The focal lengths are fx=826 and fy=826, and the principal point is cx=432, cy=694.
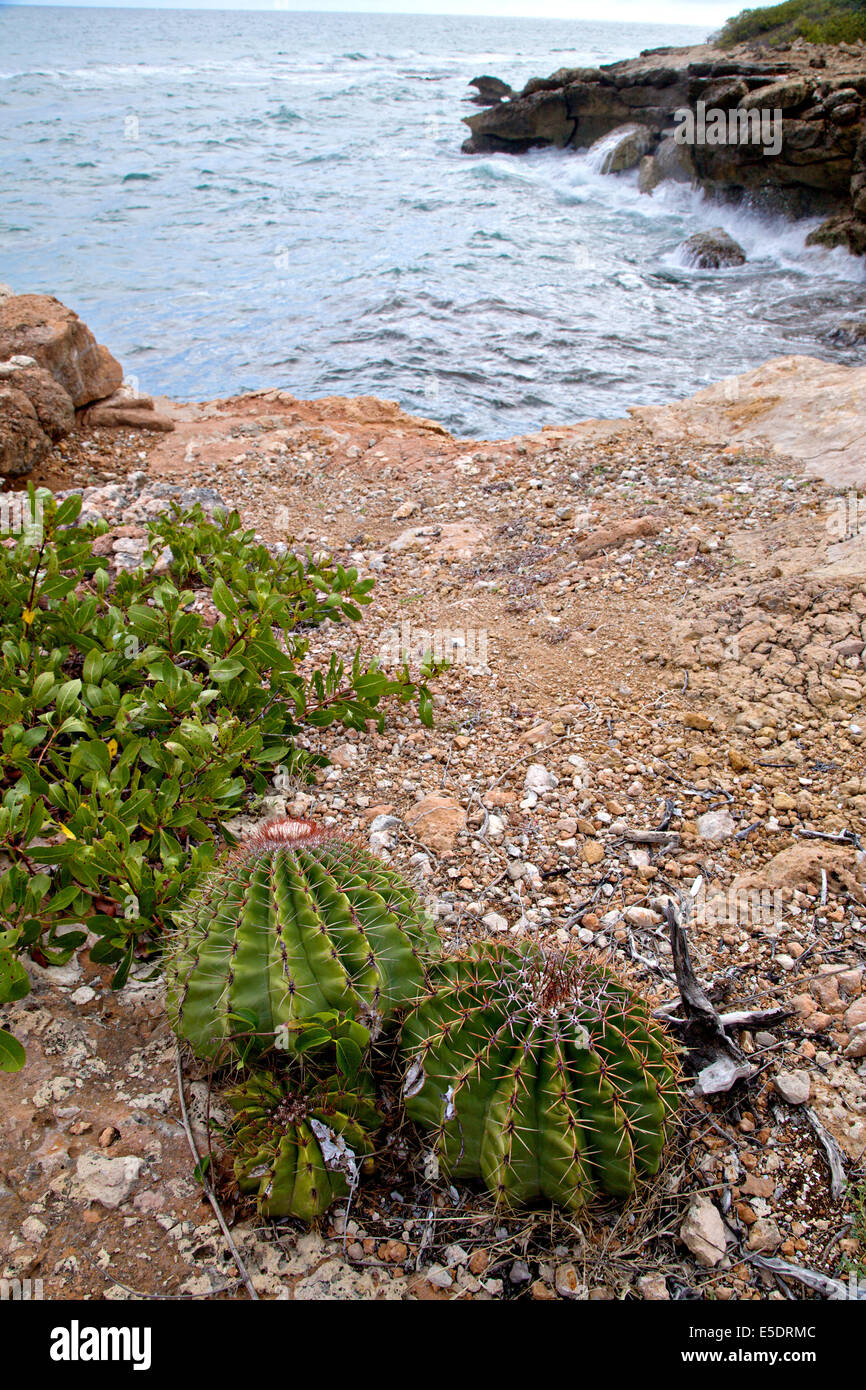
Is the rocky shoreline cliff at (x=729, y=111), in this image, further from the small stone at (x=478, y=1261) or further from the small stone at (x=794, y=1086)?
the small stone at (x=478, y=1261)

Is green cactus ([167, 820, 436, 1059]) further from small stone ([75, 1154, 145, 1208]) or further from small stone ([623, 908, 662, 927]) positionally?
small stone ([623, 908, 662, 927])

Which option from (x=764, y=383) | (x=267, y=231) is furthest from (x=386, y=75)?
(x=764, y=383)

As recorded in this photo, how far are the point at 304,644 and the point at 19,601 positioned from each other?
1.17 metres

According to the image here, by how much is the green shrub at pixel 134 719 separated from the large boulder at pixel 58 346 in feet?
12.1

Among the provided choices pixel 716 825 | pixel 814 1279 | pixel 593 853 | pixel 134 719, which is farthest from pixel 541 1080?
pixel 134 719

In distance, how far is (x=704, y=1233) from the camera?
6.10 ft

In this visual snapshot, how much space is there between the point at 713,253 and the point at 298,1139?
19736mm

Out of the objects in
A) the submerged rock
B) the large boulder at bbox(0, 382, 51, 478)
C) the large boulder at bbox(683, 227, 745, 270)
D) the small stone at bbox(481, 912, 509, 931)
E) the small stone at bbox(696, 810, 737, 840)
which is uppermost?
the large boulder at bbox(683, 227, 745, 270)

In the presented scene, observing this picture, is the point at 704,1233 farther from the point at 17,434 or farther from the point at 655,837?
the point at 17,434

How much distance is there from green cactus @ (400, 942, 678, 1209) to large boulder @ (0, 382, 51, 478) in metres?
5.65

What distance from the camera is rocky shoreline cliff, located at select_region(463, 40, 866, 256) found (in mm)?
17297

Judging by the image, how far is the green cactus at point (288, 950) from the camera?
195 cm

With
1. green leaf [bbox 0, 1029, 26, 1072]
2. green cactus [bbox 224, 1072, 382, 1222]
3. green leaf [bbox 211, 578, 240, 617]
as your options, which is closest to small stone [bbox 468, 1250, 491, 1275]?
green cactus [bbox 224, 1072, 382, 1222]
